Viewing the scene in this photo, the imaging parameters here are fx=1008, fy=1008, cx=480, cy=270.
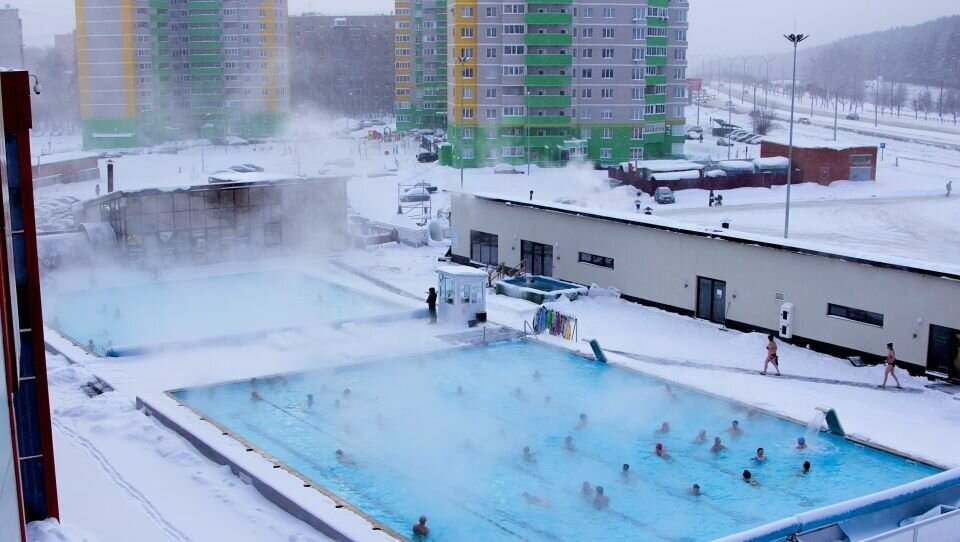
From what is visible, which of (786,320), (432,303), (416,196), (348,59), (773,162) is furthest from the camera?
(348,59)

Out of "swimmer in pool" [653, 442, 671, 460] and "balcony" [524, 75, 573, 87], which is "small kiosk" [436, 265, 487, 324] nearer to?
"swimmer in pool" [653, 442, 671, 460]

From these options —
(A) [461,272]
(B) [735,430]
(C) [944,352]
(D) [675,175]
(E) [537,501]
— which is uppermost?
(D) [675,175]

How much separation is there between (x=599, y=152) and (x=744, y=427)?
39.7 meters

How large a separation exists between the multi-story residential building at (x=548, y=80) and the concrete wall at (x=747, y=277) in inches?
1091

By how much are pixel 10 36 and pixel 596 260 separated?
93.9 feet

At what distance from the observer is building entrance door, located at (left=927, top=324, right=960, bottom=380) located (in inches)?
574

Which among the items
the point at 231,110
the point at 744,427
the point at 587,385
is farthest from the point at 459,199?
the point at 231,110

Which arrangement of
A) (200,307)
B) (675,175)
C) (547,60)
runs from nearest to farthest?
(200,307) → (675,175) → (547,60)

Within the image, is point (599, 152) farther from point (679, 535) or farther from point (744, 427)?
point (679, 535)

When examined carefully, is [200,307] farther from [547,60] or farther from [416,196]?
[547,60]

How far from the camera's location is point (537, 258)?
22.9m

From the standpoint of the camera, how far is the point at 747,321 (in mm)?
17828

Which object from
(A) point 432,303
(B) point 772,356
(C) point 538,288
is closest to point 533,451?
(B) point 772,356

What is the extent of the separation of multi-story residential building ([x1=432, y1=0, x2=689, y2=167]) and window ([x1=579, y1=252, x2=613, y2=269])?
94.6 feet
